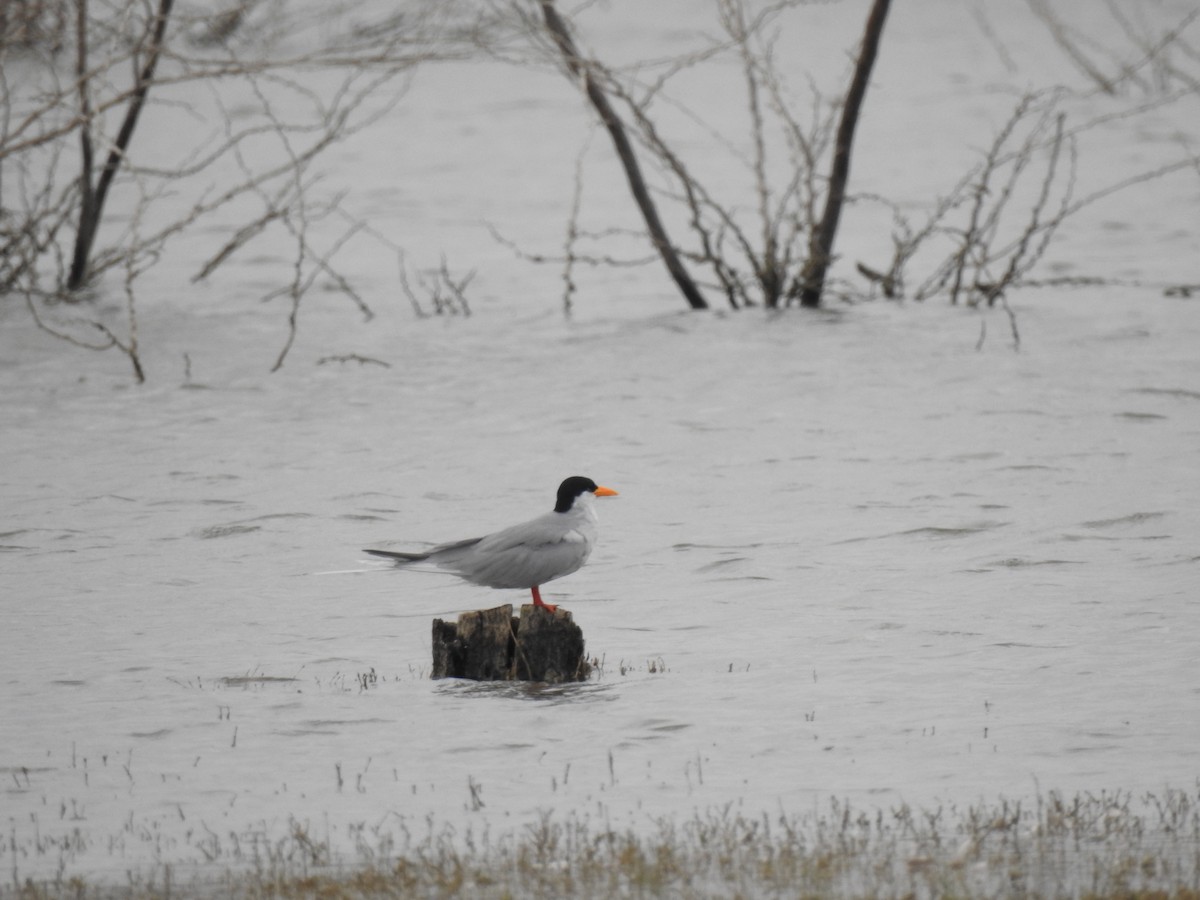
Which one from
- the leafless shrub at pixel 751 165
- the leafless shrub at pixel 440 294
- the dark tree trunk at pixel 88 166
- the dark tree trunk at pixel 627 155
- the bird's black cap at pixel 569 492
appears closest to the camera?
the bird's black cap at pixel 569 492

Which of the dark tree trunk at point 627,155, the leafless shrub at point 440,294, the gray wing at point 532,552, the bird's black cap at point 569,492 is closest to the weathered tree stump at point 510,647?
the gray wing at point 532,552

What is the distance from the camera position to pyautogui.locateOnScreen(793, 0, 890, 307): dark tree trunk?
1889 cm

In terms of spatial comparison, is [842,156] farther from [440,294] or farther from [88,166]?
[88,166]

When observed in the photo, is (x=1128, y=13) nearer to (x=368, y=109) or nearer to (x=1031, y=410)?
(x=368, y=109)

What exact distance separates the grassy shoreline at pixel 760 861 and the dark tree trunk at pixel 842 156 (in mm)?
12878

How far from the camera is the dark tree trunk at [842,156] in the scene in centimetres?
1889

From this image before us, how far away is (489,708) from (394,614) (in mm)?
2406

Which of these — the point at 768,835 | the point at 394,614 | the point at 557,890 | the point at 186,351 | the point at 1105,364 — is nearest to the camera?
the point at 557,890

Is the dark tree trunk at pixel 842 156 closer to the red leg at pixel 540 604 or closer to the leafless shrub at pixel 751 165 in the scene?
the leafless shrub at pixel 751 165

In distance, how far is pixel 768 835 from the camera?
6773 millimetres

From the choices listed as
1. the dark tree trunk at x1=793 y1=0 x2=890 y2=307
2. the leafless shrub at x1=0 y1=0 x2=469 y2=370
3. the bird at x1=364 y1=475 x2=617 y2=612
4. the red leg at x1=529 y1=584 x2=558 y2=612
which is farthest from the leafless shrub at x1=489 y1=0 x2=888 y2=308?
the red leg at x1=529 y1=584 x2=558 y2=612

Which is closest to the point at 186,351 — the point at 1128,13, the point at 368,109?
the point at 368,109

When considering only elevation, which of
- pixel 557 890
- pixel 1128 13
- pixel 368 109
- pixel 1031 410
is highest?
pixel 1128 13

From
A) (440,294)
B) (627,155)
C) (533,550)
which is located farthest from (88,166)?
(533,550)
